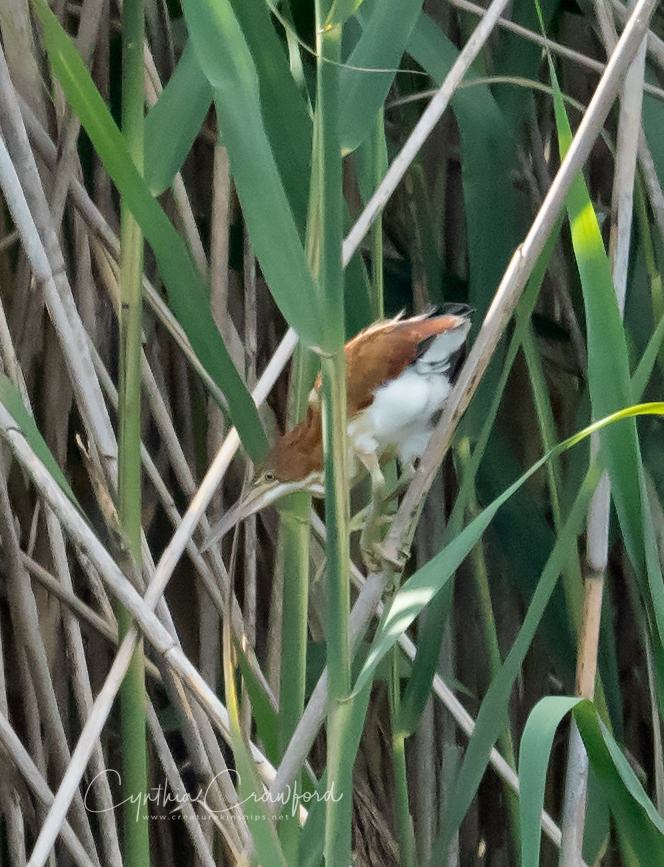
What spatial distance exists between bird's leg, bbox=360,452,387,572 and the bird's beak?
47 mm

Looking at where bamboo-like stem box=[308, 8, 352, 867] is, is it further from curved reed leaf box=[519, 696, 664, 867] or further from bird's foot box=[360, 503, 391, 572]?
bird's foot box=[360, 503, 391, 572]

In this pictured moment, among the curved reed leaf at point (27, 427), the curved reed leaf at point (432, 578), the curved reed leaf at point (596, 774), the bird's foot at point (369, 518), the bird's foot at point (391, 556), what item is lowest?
the curved reed leaf at point (596, 774)

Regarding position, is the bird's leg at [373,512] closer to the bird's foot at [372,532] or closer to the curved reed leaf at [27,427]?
the bird's foot at [372,532]

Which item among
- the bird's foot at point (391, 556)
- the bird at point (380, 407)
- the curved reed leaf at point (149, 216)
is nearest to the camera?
the curved reed leaf at point (149, 216)

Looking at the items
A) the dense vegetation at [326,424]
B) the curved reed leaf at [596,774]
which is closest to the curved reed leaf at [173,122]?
the dense vegetation at [326,424]

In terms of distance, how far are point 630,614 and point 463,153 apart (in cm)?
55

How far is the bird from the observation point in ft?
2.74

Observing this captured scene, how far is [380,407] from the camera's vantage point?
0.87m

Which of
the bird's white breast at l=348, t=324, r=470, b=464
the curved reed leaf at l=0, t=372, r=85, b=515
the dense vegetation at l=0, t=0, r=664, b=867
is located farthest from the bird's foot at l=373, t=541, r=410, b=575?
the curved reed leaf at l=0, t=372, r=85, b=515

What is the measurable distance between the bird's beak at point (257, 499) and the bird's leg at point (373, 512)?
5 centimetres

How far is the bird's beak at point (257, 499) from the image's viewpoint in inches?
32.2

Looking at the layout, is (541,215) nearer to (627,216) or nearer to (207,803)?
(627,216)

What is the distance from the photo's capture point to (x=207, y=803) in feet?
2.65

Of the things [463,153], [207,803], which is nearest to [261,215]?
[463,153]
